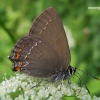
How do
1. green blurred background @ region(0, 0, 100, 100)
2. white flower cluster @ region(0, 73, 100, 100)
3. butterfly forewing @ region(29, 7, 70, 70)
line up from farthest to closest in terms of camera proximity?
green blurred background @ region(0, 0, 100, 100) < butterfly forewing @ region(29, 7, 70, 70) < white flower cluster @ region(0, 73, 100, 100)

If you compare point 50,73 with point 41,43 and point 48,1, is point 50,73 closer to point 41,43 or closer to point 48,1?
point 41,43

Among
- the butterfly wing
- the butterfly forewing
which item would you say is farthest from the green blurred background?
the butterfly forewing

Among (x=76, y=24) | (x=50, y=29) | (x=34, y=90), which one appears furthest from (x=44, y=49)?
(x=76, y=24)

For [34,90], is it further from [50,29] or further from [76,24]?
[76,24]

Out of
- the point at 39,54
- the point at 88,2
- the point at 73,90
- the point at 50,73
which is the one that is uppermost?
the point at 88,2

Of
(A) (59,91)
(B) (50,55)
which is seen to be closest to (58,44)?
(B) (50,55)

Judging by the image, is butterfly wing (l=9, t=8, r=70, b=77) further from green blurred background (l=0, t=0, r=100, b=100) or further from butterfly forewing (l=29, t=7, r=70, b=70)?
green blurred background (l=0, t=0, r=100, b=100)

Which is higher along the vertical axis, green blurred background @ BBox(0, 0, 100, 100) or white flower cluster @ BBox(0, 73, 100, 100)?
green blurred background @ BBox(0, 0, 100, 100)

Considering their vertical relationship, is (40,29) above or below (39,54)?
above
